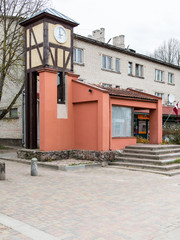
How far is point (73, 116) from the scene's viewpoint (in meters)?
14.5

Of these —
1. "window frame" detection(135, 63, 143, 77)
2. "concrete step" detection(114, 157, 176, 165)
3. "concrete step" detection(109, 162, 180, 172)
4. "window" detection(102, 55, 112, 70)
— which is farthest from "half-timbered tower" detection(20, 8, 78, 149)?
"window frame" detection(135, 63, 143, 77)

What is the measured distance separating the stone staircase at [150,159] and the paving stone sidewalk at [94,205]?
1.04m

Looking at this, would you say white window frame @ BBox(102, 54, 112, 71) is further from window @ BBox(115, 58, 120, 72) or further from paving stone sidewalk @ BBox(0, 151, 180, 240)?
paving stone sidewalk @ BBox(0, 151, 180, 240)

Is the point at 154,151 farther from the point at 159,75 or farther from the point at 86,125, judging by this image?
the point at 159,75

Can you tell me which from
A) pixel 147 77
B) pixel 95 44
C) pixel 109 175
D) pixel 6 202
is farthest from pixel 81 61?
pixel 6 202

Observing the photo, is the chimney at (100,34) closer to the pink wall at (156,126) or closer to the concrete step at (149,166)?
the pink wall at (156,126)

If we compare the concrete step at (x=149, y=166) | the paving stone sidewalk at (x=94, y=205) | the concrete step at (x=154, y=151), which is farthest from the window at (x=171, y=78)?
the paving stone sidewalk at (x=94, y=205)

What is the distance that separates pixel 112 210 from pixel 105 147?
683 centimetres

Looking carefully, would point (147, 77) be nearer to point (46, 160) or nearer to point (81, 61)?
point (81, 61)

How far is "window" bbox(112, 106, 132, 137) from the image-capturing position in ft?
45.2

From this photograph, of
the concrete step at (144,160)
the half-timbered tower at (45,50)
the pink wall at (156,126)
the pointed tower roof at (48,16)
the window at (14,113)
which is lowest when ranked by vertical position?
the concrete step at (144,160)

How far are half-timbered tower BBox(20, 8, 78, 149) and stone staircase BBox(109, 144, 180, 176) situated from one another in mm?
4118

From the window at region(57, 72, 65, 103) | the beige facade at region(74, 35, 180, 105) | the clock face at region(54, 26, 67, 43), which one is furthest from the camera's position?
the beige facade at region(74, 35, 180, 105)

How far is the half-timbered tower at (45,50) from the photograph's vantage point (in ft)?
44.4
